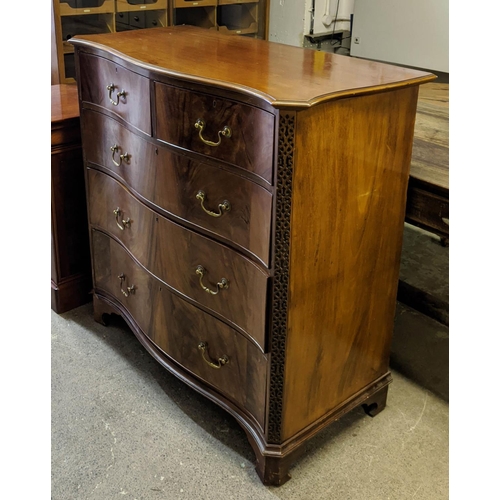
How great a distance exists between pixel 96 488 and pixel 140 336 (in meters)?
0.51

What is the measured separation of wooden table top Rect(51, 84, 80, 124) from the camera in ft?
6.84

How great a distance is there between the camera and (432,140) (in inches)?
75.8

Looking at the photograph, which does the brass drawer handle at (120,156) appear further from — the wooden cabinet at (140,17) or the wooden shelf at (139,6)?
the wooden shelf at (139,6)

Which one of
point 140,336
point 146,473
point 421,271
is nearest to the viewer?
point 146,473

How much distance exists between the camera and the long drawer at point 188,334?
156 centimetres

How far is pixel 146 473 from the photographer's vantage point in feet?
5.28

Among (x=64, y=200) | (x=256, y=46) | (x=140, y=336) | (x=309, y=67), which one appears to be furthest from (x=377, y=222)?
(x=64, y=200)

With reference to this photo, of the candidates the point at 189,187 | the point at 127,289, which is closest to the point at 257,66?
the point at 189,187

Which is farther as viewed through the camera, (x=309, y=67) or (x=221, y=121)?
(x=309, y=67)

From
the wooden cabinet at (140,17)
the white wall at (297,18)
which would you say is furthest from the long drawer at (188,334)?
the white wall at (297,18)

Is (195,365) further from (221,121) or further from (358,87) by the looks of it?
(358,87)

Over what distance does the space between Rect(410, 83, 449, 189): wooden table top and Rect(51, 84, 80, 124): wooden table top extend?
114cm

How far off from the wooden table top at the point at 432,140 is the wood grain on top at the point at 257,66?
31 centimetres

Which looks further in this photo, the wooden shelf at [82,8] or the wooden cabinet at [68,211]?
the wooden shelf at [82,8]
